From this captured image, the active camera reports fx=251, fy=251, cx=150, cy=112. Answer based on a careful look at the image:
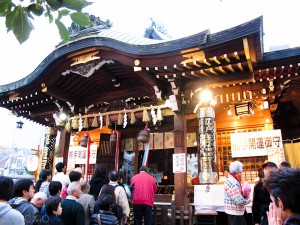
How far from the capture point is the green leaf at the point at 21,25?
177 centimetres

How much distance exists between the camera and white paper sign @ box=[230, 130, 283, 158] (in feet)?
26.6

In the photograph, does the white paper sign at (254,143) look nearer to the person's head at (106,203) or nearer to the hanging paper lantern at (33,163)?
the person's head at (106,203)

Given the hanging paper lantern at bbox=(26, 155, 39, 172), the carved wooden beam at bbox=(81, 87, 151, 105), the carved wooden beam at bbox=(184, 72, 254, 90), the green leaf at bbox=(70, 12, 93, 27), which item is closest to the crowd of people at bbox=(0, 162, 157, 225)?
the green leaf at bbox=(70, 12, 93, 27)

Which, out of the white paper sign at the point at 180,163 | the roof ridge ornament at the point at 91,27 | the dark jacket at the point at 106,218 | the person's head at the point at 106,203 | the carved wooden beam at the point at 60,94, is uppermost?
the roof ridge ornament at the point at 91,27

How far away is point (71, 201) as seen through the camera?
3.92m

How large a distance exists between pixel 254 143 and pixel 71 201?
21.7 feet

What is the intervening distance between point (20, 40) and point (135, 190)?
5162 mm

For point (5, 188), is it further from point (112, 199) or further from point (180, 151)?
point (180, 151)

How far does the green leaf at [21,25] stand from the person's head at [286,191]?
2.01 metres

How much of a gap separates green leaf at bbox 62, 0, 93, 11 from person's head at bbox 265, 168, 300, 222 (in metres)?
1.83

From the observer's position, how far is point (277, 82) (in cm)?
719

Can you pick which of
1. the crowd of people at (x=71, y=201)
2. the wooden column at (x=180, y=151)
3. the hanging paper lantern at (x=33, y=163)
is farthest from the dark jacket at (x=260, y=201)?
the hanging paper lantern at (x=33, y=163)

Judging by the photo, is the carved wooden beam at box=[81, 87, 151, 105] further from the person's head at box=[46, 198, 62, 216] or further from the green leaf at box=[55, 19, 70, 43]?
the green leaf at box=[55, 19, 70, 43]

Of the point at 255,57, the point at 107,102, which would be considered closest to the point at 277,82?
the point at 255,57
